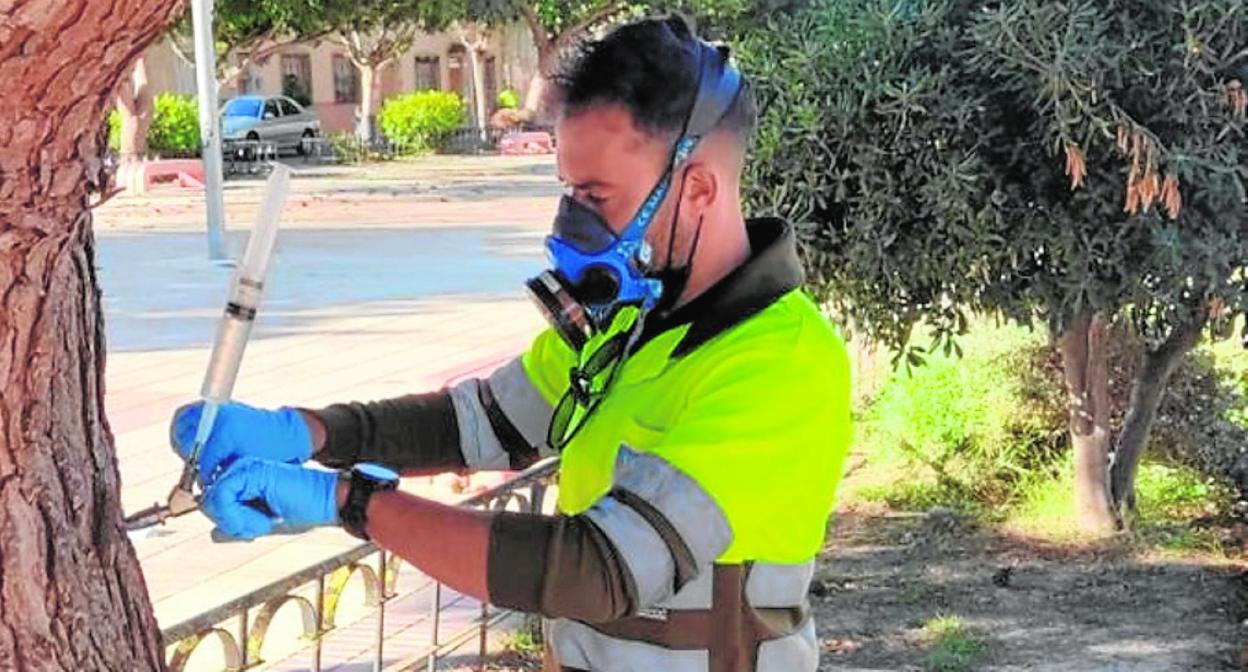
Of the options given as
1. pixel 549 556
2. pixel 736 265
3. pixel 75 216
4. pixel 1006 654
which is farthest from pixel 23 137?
pixel 1006 654

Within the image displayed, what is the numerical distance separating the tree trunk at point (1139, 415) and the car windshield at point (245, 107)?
31.9 metres

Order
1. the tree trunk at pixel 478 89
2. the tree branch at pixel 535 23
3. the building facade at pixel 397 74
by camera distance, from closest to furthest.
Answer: the tree branch at pixel 535 23
the tree trunk at pixel 478 89
the building facade at pixel 397 74

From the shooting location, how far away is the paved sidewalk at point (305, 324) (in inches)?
242

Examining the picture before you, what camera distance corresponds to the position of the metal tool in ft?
6.17

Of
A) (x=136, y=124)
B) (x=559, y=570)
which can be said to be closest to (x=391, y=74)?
(x=136, y=124)

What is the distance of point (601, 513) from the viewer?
183 cm

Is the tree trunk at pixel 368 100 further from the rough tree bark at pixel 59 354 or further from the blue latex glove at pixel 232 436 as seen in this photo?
the rough tree bark at pixel 59 354

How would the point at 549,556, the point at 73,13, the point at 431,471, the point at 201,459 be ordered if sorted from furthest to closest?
the point at 431,471 < the point at 201,459 < the point at 549,556 < the point at 73,13

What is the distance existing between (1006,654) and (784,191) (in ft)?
5.05

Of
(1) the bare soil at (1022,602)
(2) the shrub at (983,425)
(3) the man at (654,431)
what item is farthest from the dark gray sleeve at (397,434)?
(2) the shrub at (983,425)

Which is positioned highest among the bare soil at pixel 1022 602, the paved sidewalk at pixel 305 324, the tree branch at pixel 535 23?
the tree branch at pixel 535 23

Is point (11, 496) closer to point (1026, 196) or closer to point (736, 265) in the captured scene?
point (736, 265)

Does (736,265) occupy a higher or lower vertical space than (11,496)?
higher

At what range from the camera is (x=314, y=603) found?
3.32 meters
